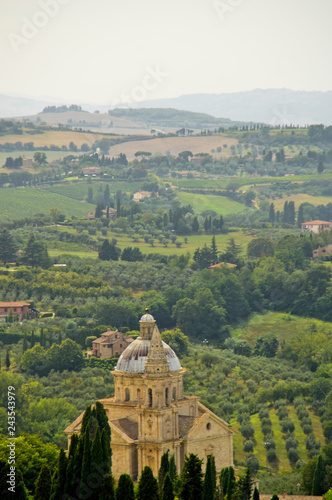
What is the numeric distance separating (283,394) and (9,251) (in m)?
61.5

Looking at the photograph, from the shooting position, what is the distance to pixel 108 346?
104 metres

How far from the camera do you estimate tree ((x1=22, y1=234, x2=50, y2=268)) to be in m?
141

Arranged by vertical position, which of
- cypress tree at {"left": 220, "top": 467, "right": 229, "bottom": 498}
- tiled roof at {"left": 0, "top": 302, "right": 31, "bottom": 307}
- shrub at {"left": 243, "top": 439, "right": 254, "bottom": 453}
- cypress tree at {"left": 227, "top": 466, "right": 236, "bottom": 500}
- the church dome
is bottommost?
shrub at {"left": 243, "top": 439, "right": 254, "bottom": 453}

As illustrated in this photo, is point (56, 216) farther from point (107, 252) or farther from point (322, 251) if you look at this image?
point (322, 251)

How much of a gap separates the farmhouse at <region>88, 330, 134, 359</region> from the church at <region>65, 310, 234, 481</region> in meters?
33.9

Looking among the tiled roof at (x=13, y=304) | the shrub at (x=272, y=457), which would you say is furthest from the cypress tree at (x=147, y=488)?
the tiled roof at (x=13, y=304)

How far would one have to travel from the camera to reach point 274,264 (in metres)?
144

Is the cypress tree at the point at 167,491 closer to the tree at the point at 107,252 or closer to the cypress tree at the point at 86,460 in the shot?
the cypress tree at the point at 86,460

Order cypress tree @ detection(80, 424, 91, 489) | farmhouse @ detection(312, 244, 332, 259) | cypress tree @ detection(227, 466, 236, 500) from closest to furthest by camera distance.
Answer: cypress tree @ detection(80, 424, 91, 489)
cypress tree @ detection(227, 466, 236, 500)
farmhouse @ detection(312, 244, 332, 259)

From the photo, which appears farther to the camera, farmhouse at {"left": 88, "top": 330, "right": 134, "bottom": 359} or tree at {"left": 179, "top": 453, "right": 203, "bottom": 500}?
farmhouse at {"left": 88, "top": 330, "right": 134, "bottom": 359}

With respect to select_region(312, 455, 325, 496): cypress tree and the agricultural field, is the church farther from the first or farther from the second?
the agricultural field

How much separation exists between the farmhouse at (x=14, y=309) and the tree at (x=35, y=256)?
21.6 metres

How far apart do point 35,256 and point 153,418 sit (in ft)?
264

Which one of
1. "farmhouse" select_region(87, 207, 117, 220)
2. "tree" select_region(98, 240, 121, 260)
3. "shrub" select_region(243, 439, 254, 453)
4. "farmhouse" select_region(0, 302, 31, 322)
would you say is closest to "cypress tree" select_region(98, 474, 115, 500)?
"shrub" select_region(243, 439, 254, 453)
